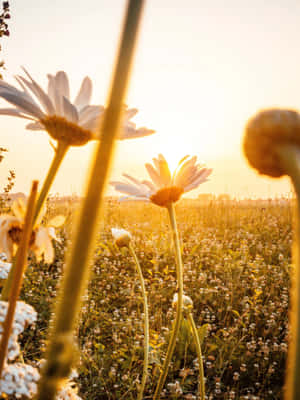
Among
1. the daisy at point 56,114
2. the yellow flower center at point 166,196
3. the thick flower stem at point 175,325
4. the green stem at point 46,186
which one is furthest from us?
the yellow flower center at point 166,196

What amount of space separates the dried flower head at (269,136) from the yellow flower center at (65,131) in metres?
0.35

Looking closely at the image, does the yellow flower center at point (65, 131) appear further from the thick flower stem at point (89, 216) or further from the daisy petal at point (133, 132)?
the thick flower stem at point (89, 216)

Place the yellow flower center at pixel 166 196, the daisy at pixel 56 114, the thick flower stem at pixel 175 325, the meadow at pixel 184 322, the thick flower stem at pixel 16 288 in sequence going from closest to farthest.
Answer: the thick flower stem at pixel 16 288 → the daisy at pixel 56 114 → the thick flower stem at pixel 175 325 → the yellow flower center at pixel 166 196 → the meadow at pixel 184 322

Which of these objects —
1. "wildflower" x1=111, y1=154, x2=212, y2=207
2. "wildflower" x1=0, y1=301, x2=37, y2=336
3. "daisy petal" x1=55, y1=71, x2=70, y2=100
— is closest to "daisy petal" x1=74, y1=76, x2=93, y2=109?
"daisy petal" x1=55, y1=71, x2=70, y2=100

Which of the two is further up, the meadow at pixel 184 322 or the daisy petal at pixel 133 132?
the daisy petal at pixel 133 132

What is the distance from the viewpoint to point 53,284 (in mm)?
2535

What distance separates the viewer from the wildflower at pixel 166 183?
3.24 feet

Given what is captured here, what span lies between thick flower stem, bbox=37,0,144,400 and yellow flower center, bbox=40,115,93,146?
42 cm

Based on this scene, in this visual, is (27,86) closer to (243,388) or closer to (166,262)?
(243,388)

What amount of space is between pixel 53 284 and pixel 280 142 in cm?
253

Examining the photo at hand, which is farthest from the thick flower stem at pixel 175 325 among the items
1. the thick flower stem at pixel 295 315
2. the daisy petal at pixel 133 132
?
the thick flower stem at pixel 295 315

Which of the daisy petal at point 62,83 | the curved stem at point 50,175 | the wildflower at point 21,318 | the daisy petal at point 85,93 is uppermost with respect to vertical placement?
the daisy petal at point 85,93

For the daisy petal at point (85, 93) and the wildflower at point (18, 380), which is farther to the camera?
the daisy petal at point (85, 93)

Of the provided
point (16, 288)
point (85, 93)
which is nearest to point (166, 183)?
point (85, 93)
